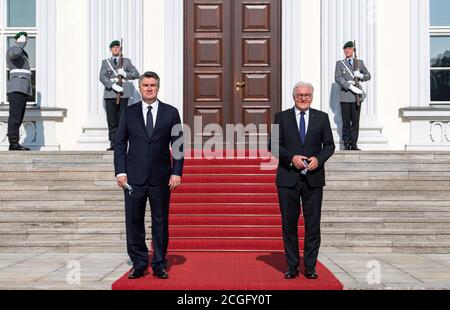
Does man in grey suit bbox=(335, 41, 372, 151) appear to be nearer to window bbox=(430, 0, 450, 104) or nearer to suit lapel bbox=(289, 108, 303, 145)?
window bbox=(430, 0, 450, 104)

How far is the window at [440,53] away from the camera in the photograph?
41.8 ft

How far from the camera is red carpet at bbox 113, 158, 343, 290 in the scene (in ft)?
21.5

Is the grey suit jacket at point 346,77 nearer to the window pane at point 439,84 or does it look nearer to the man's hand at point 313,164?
the window pane at point 439,84

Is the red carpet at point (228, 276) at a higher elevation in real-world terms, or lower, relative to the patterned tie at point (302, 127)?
lower

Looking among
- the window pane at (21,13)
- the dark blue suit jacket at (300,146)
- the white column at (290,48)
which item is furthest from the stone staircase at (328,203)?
the window pane at (21,13)

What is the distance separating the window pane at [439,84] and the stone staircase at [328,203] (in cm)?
245

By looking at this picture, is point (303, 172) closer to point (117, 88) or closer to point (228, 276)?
point (228, 276)

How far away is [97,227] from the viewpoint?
9016 mm

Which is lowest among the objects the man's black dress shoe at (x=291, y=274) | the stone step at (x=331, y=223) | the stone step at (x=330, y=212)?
the man's black dress shoe at (x=291, y=274)

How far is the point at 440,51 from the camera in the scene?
503 inches

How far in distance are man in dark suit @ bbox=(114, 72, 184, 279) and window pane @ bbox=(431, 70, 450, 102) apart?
742 cm

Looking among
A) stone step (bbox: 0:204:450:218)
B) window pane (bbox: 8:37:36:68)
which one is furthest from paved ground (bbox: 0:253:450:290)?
window pane (bbox: 8:37:36:68)

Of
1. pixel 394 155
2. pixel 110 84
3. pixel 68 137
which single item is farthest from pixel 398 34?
pixel 68 137

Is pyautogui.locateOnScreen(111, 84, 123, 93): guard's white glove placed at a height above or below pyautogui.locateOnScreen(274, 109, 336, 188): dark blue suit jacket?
above
